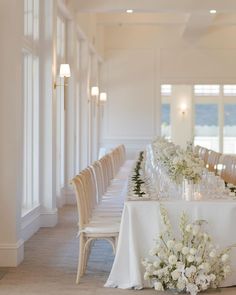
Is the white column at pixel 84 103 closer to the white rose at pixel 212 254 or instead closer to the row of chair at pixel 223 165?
the row of chair at pixel 223 165

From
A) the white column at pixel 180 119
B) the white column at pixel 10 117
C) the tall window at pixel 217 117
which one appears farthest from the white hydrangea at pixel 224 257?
the white column at pixel 180 119

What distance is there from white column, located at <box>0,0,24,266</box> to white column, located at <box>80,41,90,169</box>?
6.78m

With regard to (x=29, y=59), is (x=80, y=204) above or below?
below

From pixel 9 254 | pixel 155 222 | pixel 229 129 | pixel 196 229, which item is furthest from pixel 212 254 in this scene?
pixel 229 129

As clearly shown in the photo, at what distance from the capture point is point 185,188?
5.32 meters

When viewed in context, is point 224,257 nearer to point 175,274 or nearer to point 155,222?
point 175,274

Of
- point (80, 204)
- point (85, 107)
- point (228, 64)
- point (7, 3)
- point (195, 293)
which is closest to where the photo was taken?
point (195, 293)

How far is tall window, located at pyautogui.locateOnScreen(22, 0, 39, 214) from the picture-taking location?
25.4ft

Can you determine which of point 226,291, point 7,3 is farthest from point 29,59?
point 226,291

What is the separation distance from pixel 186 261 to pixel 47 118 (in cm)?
406

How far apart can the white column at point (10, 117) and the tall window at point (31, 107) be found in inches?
70.0

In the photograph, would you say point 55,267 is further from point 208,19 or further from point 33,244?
point 208,19

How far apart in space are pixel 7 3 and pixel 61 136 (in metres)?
4.91

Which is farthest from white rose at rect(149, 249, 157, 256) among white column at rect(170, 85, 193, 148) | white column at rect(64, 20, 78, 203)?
white column at rect(170, 85, 193, 148)
